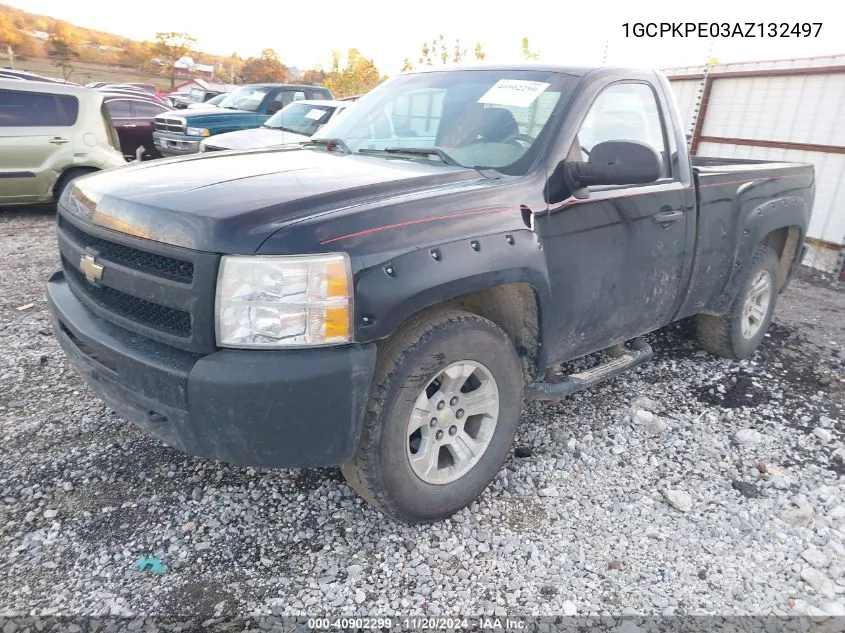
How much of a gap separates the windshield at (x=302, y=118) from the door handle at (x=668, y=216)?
21.9ft

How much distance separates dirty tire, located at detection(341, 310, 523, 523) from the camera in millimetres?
2256

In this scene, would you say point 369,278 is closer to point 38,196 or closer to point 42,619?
point 42,619

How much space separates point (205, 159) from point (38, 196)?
6.39 metres

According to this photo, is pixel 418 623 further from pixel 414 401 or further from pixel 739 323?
pixel 739 323

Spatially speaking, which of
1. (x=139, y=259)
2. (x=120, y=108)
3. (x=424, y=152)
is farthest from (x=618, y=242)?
(x=120, y=108)

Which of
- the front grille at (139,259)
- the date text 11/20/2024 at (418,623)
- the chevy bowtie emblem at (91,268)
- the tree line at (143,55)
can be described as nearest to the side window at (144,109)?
the front grille at (139,259)

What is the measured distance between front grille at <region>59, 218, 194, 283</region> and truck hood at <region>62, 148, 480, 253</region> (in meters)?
0.07

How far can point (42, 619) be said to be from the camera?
2.07m

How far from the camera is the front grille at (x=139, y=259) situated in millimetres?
2111

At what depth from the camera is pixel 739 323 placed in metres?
4.23

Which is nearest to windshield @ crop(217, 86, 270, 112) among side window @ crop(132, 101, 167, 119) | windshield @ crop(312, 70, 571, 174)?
side window @ crop(132, 101, 167, 119)

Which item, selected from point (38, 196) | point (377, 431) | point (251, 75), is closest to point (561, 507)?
point (377, 431)

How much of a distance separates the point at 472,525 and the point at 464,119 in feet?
6.35

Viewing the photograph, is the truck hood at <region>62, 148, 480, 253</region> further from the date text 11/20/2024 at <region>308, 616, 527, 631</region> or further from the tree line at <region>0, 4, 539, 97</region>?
the tree line at <region>0, 4, 539, 97</region>
